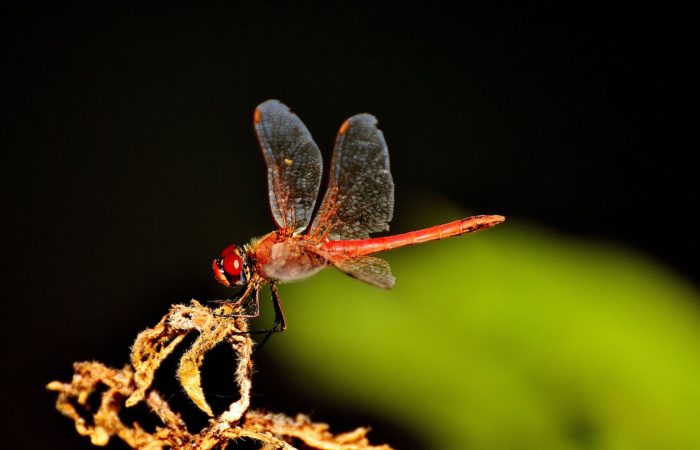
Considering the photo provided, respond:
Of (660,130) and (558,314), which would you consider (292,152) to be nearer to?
(558,314)

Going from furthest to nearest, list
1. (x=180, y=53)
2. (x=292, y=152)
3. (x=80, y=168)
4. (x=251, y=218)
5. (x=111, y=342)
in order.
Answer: (x=180, y=53), (x=80, y=168), (x=251, y=218), (x=111, y=342), (x=292, y=152)

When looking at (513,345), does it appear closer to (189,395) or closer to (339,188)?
(339,188)

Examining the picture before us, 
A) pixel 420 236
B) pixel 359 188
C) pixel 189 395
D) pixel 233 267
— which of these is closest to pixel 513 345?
pixel 420 236

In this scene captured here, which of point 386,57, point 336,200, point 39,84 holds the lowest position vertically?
point 336,200

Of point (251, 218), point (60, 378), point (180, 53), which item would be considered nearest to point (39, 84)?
point (180, 53)

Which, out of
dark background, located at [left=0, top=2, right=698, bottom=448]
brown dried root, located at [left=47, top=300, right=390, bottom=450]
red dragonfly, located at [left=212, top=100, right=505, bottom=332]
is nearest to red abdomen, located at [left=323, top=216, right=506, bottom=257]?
red dragonfly, located at [left=212, top=100, right=505, bottom=332]

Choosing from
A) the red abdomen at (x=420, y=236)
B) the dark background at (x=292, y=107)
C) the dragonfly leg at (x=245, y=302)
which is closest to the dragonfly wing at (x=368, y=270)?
the red abdomen at (x=420, y=236)

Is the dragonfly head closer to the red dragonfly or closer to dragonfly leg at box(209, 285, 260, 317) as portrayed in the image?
dragonfly leg at box(209, 285, 260, 317)
